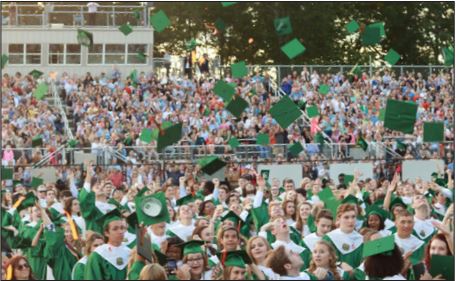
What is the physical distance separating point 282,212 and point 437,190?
142 inches

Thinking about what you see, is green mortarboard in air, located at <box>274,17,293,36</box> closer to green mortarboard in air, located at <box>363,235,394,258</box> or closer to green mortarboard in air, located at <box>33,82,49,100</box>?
green mortarboard in air, located at <box>33,82,49,100</box>

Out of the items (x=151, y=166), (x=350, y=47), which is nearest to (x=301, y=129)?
(x=151, y=166)

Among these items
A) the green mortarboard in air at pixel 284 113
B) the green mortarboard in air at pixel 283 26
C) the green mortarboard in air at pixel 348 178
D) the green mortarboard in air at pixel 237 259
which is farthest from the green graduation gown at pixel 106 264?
the green mortarboard in air at pixel 283 26

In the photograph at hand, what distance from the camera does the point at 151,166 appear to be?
2281 cm

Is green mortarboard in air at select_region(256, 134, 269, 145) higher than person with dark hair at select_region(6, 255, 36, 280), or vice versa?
green mortarboard in air at select_region(256, 134, 269, 145)

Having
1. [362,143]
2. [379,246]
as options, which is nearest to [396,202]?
[379,246]

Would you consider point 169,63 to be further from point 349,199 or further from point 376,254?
point 376,254

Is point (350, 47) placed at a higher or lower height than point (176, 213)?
higher

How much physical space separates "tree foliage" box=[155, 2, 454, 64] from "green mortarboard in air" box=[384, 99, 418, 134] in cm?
2646

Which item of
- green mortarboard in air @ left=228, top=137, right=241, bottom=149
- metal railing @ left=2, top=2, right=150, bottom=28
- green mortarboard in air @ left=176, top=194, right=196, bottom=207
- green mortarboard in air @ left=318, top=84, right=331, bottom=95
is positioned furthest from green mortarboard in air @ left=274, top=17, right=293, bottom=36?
metal railing @ left=2, top=2, right=150, bottom=28

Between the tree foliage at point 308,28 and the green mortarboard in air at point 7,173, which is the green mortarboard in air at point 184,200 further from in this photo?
the tree foliage at point 308,28

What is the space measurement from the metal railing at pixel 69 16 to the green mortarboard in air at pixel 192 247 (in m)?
28.1

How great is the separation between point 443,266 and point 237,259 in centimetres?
151

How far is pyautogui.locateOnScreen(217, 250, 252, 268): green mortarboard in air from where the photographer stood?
927 cm
